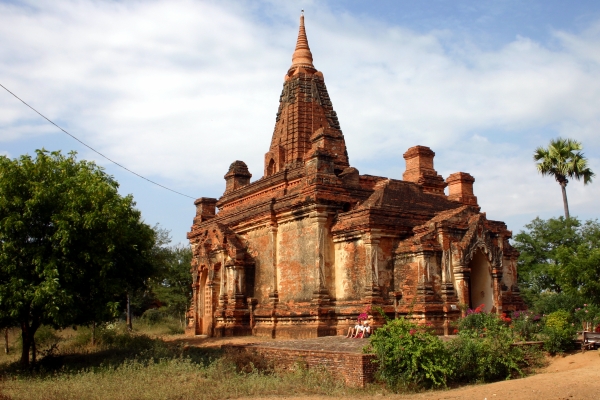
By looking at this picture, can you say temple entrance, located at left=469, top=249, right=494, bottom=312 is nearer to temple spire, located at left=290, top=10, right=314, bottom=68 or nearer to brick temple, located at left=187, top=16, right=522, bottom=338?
brick temple, located at left=187, top=16, right=522, bottom=338

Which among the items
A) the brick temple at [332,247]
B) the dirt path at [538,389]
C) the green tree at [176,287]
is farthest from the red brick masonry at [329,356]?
the green tree at [176,287]

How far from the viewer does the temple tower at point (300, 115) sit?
71.7ft

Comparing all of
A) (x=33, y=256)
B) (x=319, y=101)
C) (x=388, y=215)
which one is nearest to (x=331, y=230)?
(x=388, y=215)

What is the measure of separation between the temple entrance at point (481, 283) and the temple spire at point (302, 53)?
→ 10537 mm

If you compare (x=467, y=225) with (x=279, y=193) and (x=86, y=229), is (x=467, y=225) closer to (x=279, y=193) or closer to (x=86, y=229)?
(x=279, y=193)

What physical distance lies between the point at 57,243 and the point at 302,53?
43.9 feet

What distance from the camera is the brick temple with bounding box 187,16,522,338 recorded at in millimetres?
16547

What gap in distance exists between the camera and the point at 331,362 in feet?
39.1

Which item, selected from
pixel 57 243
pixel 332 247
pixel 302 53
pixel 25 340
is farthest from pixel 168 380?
pixel 302 53

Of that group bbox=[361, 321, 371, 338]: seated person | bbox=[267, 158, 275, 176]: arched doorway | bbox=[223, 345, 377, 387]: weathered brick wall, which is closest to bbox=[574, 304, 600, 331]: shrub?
bbox=[361, 321, 371, 338]: seated person

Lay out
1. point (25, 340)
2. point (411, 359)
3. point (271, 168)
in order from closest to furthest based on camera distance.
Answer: point (411, 359) → point (25, 340) → point (271, 168)

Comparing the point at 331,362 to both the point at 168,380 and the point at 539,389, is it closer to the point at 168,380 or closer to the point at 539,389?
the point at 168,380

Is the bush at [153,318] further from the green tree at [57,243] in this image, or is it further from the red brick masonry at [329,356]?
the red brick masonry at [329,356]

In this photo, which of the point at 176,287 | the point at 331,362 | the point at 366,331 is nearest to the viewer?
the point at 331,362
